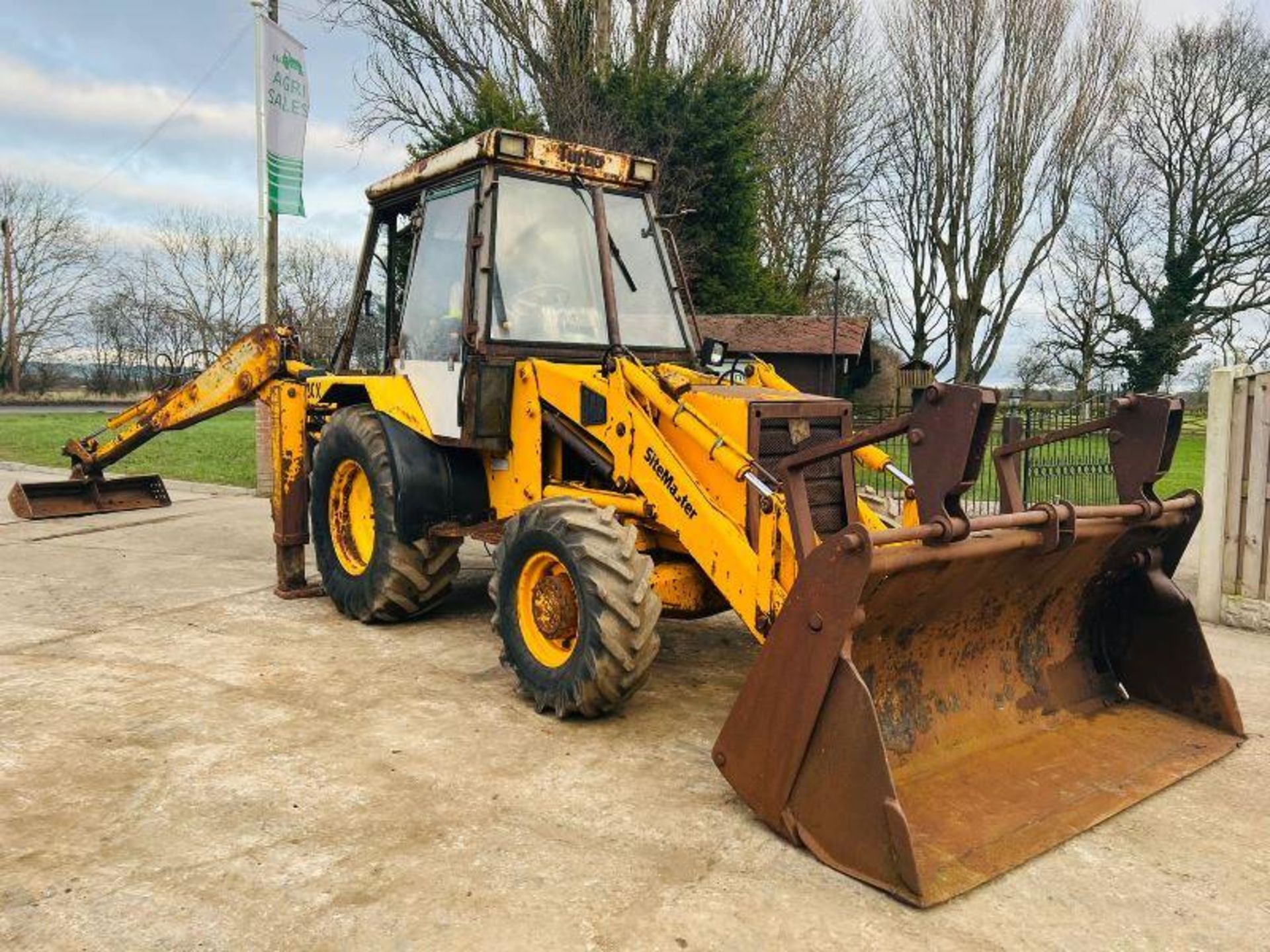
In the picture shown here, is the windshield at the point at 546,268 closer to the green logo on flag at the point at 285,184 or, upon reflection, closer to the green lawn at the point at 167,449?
the green logo on flag at the point at 285,184

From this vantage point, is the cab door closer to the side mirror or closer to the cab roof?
the cab roof

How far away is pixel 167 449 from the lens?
1920 centimetres

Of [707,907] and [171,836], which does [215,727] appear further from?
[707,907]

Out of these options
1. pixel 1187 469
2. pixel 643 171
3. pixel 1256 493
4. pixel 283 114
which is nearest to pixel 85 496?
pixel 283 114

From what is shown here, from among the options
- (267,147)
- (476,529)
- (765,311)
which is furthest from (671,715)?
(765,311)

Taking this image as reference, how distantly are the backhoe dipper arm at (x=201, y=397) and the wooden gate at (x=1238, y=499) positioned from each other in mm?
6571

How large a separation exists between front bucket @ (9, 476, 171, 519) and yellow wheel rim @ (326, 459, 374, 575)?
5.01m

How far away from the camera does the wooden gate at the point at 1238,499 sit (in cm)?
672

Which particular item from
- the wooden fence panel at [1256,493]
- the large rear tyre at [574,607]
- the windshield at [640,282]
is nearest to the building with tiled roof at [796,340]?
the wooden fence panel at [1256,493]

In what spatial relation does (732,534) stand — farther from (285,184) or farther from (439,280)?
(285,184)

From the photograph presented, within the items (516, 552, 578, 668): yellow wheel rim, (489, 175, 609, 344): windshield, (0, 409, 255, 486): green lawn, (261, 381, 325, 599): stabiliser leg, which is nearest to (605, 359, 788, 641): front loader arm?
(516, 552, 578, 668): yellow wheel rim

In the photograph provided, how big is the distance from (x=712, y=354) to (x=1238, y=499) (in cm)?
398

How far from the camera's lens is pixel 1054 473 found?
10594mm

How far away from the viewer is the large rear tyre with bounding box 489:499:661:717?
4059 mm
